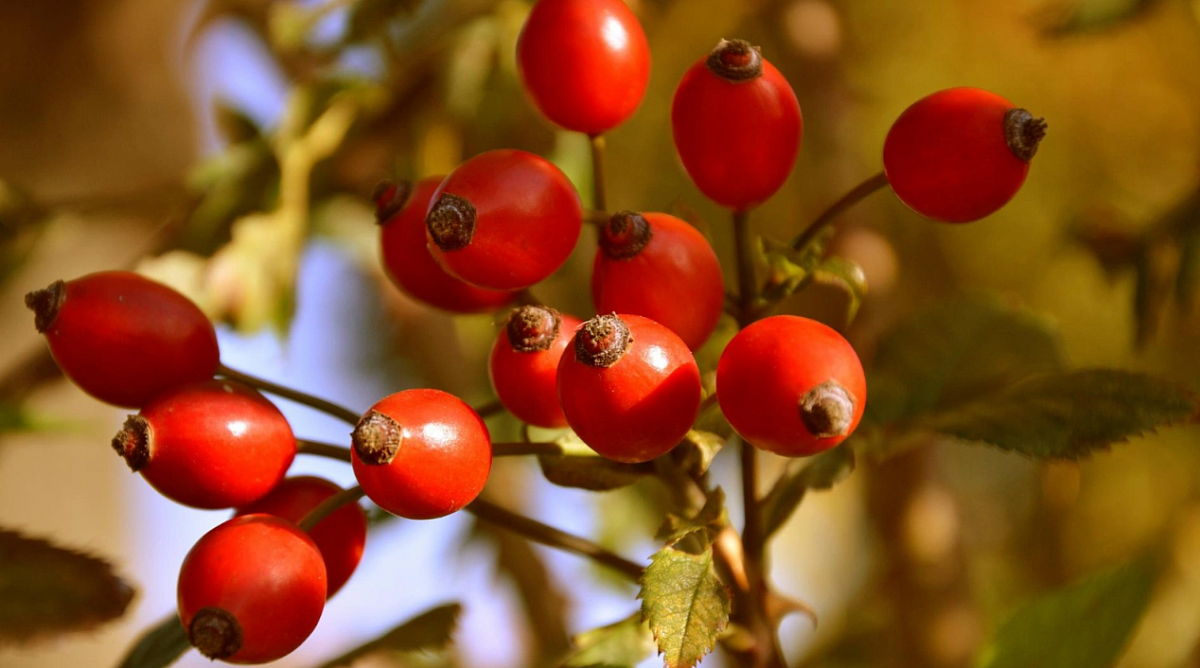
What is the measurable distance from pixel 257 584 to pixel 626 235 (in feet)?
0.85

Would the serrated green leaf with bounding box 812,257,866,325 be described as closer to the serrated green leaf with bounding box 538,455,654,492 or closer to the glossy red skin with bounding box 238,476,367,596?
the serrated green leaf with bounding box 538,455,654,492

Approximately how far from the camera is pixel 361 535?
570 mm

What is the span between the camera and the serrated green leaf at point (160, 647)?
1.99 feet

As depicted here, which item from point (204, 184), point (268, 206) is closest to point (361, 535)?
point (268, 206)

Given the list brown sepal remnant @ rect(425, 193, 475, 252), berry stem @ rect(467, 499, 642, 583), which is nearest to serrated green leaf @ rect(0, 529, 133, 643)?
berry stem @ rect(467, 499, 642, 583)

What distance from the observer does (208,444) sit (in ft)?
1.65

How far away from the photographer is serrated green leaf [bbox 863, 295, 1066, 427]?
760 millimetres

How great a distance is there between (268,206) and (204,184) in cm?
12

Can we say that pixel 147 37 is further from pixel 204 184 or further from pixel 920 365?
pixel 920 365

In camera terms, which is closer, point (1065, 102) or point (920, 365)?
point (920, 365)

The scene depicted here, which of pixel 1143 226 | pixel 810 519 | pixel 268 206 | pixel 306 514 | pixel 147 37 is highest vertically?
pixel 147 37

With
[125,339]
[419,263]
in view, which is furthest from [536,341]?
[125,339]

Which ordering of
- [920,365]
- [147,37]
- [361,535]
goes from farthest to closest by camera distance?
[147,37]
[920,365]
[361,535]

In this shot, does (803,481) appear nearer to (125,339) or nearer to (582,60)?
(582,60)
